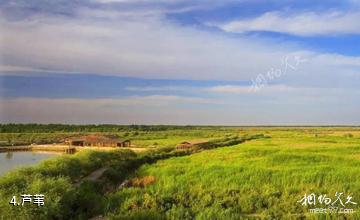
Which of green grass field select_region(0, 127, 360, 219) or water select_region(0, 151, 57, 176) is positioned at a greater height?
green grass field select_region(0, 127, 360, 219)

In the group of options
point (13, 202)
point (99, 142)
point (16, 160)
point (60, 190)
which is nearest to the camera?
point (13, 202)

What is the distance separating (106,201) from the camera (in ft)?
45.3

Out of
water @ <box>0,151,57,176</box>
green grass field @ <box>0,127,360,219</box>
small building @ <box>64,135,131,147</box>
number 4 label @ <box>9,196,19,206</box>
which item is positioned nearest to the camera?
number 4 label @ <box>9,196,19,206</box>

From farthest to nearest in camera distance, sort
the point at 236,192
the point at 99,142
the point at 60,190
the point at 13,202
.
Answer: the point at 99,142 < the point at 236,192 < the point at 60,190 < the point at 13,202

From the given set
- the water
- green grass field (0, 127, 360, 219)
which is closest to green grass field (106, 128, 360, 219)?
green grass field (0, 127, 360, 219)

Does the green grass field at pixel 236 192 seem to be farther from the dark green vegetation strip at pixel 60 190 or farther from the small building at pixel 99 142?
the small building at pixel 99 142

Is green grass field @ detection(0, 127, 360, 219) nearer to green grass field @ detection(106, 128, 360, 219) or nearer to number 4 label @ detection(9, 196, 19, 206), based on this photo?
green grass field @ detection(106, 128, 360, 219)

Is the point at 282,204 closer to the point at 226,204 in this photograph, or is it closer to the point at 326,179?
the point at 226,204

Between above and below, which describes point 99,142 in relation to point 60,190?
below

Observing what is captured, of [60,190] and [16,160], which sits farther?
[16,160]

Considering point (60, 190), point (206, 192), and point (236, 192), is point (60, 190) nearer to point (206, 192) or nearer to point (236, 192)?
point (206, 192)

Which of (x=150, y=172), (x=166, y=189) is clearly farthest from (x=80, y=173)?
(x=166, y=189)

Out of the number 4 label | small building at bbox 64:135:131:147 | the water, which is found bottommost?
the water

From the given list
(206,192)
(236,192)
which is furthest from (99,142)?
(236,192)
